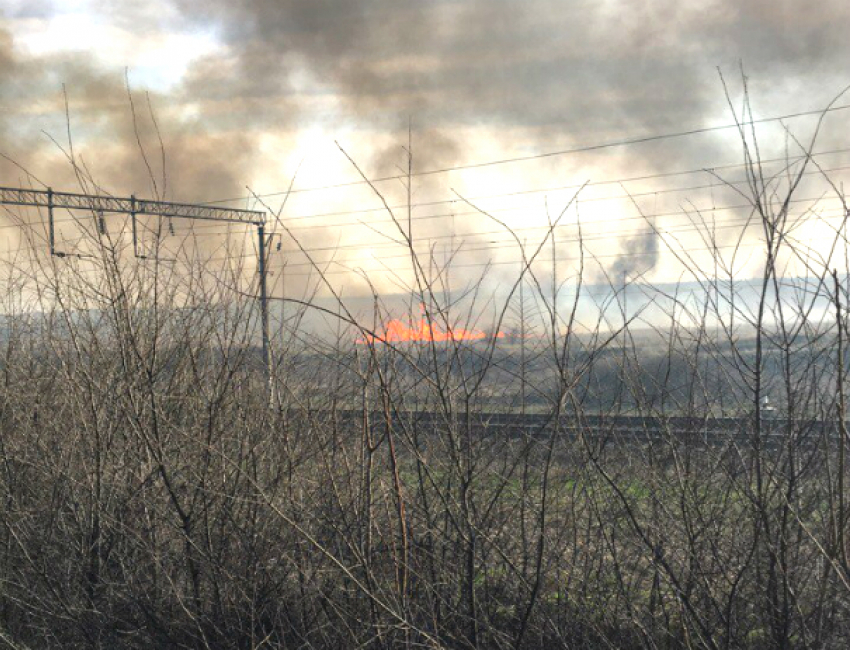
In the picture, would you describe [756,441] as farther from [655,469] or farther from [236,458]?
[236,458]

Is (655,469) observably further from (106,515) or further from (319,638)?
(106,515)

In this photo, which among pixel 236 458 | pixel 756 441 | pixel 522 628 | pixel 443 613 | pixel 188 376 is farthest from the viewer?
pixel 188 376

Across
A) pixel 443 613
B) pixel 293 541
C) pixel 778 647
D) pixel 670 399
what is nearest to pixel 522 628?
pixel 443 613

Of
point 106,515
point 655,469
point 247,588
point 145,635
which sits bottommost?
point 145,635

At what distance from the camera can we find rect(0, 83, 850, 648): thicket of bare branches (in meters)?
2.93

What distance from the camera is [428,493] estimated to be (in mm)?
4375

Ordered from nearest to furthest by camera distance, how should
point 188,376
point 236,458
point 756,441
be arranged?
point 756,441 < point 236,458 < point 188,376

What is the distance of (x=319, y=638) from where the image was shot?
12.4 feet

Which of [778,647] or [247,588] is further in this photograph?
[247,588]

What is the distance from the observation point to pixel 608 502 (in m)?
3.84

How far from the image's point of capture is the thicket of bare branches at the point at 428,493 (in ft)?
9.61

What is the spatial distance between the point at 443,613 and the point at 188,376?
196cm

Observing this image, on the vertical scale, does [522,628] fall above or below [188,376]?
below

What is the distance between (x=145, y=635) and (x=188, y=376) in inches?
50.4
